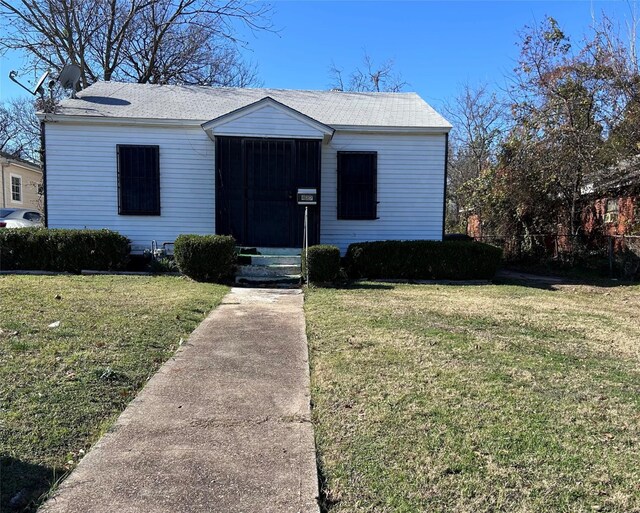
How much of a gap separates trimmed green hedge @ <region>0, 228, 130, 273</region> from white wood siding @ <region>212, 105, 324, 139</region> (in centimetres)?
374

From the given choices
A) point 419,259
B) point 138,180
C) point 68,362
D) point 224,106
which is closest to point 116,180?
point 138,180

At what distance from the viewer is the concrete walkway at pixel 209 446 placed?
2152mm

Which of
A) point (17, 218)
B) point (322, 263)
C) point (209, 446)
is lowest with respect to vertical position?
point (209, 446)

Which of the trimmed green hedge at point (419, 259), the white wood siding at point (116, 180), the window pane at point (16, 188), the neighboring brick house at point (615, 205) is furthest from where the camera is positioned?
the window pane at point (16, 188)

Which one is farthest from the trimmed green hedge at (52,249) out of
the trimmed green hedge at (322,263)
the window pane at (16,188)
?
the window pane at (16,188)

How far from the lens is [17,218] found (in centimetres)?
1566

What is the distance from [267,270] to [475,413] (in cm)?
709

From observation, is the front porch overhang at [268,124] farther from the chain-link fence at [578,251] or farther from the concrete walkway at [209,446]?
the chain-link fence at [578,251]

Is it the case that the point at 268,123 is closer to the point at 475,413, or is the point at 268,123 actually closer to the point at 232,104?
the point at 232,104

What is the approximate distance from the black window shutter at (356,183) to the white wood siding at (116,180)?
3323 mm

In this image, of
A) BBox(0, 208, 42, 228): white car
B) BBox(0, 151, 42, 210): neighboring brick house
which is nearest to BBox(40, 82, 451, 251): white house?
BBox(0, 208, 42, 228): white car

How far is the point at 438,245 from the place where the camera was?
10234 millimetres

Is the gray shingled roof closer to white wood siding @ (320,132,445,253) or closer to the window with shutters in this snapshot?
white wood siding @ (320,132,445,253)

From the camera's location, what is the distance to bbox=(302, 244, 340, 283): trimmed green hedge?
29.4ft
